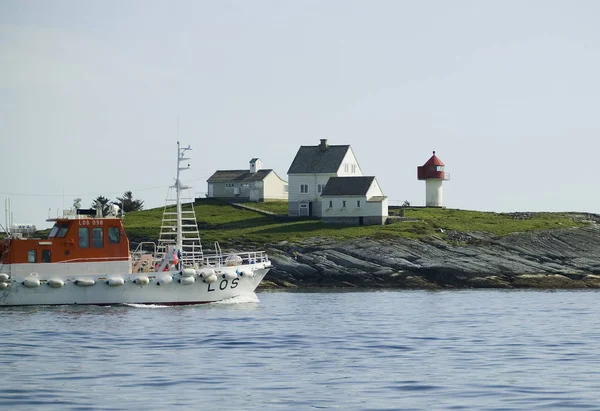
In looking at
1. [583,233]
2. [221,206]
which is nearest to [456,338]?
[583,233]

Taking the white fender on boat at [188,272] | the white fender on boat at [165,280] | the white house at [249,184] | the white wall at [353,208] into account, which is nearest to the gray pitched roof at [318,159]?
the white wall at [353,208]

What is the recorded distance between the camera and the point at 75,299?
49.9m

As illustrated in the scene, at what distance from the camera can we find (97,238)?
50.5 metres

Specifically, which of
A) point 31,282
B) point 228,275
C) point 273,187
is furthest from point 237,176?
point 31,282

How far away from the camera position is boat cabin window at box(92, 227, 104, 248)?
5053 centimetres

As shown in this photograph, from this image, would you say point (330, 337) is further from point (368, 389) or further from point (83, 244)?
point (83, 244)

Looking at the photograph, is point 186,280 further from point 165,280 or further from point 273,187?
point 273,187

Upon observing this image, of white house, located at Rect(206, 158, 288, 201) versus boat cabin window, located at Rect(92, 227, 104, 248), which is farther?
white house, located at Rect(206, 158, 288, 201)

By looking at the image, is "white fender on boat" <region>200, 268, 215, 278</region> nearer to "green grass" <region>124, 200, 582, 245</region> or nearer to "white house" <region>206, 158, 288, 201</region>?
"green grass" <region>124, 200, 582, 245</region>

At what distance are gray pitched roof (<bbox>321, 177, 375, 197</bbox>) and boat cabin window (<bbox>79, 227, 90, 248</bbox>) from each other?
44191 millimetres

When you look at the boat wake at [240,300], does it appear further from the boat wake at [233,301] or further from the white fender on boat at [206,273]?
the white fender on boat at [206,273]

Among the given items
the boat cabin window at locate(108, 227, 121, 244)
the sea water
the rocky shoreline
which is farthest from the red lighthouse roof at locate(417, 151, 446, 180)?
the boat cabin window at locate(108, 227, 121, 244)

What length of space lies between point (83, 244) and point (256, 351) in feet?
62.2

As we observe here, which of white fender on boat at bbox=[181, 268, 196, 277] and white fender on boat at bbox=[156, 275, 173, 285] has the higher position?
white fender on boat at bbox=[181, 268, 196, 277]
